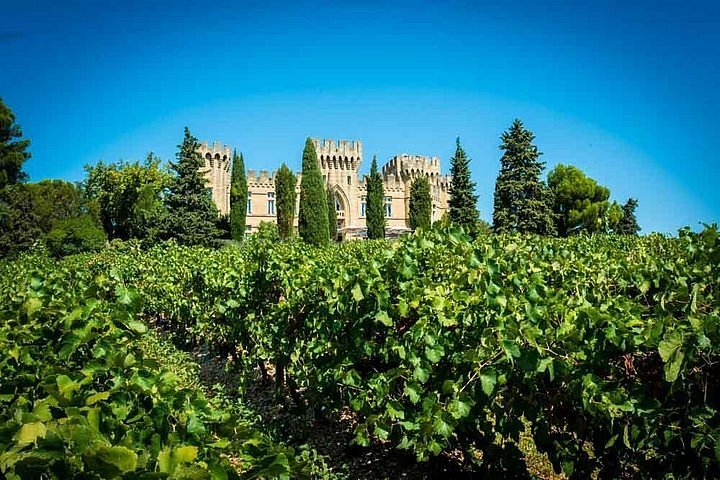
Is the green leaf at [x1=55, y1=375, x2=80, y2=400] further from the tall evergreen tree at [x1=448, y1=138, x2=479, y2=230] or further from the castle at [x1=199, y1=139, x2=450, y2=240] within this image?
the castle at [x1=199, y1=139, x2=450, y2=240]

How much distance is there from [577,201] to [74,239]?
124 feet

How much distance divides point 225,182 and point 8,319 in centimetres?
4488

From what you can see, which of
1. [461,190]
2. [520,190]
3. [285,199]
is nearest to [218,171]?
[285,199]

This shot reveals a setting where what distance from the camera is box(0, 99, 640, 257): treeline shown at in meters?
29.6

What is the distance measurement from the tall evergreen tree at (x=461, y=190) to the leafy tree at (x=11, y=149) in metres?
31.0

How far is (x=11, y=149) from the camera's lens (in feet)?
123

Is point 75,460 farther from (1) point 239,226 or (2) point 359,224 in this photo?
(2) point 359,224

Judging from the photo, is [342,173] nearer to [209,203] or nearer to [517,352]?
[209,203]

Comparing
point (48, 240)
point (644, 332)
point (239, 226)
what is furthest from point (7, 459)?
point (239, 226)

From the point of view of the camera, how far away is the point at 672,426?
6.86 feet

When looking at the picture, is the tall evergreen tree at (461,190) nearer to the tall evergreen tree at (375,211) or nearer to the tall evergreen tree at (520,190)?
the tall evergreen tree at (520,190)

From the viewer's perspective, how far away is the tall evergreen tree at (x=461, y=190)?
35.5 meters

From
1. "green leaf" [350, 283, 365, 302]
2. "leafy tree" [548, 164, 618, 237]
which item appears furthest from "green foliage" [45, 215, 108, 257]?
"leafy tree" [548, 164, 618, 237]

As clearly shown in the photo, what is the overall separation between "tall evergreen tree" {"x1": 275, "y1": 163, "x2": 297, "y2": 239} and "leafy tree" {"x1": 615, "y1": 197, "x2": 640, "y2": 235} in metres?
29.4
